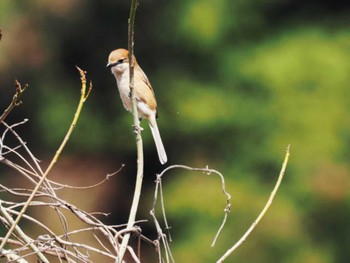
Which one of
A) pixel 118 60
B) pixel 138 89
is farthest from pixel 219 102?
pixel 118 60

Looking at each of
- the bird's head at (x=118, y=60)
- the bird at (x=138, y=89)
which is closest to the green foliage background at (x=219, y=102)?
the bird at (x=138, y=89)

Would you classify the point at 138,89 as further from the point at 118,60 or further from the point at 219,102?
the point at 219,102

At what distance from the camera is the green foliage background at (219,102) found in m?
8.99

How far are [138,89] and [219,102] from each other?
5.79 m

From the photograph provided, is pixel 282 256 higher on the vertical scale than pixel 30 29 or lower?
lower

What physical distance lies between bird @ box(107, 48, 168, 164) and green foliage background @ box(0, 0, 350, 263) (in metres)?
4.89

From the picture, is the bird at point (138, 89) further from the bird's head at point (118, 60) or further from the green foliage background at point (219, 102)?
the green foliage background at point (219, 102)

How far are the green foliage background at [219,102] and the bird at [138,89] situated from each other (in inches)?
192

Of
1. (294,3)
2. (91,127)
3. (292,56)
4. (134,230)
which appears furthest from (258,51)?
(134,230)

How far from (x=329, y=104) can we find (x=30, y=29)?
3021mm

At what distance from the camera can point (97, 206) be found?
10.2m

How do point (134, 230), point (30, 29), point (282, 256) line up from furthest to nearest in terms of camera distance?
1. point (30, 29)
2. point (282, 256)
3. point (134, 230)

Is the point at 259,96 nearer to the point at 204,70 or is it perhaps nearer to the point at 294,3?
the point at 204,70

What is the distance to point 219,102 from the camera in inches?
376
